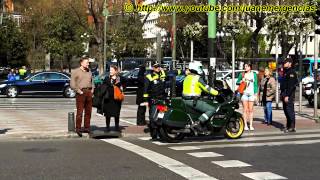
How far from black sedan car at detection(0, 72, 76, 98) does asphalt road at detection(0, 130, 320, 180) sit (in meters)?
18.4

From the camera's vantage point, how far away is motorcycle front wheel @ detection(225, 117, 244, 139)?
12992 millimetres

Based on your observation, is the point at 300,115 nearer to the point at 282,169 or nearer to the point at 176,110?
the point at 176,110

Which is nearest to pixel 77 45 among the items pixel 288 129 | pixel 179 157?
pixel 288 129

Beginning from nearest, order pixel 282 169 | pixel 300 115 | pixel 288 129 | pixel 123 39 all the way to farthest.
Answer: pixel 282 169 < pixel 288 129 < pixel 300 115 < pixel 123 39

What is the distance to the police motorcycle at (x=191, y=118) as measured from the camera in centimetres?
1209

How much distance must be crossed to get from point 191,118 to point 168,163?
115 inches

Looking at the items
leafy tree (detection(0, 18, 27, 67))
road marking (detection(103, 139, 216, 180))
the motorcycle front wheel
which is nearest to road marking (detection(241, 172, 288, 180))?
road marking (detection(103, 139, 216, 180))

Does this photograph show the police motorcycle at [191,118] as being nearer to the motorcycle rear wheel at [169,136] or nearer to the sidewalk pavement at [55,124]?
the motorcycle rear wheel at [169,136]

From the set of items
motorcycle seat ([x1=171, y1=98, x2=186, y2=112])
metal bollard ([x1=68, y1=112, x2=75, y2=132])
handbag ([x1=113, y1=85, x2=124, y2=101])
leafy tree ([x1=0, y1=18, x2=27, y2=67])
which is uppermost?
leafy tree ([x1=0, y1=18, x2=27, y2=67])

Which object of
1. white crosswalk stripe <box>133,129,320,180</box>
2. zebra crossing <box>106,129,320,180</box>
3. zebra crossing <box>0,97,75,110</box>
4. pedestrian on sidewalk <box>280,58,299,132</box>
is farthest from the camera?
zebra crossing <box>0,97,75,110</box>

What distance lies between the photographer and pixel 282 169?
898 cm

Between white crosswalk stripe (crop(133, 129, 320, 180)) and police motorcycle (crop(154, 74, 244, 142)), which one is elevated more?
police motorcycle (crop(154, 74, 244, 142))

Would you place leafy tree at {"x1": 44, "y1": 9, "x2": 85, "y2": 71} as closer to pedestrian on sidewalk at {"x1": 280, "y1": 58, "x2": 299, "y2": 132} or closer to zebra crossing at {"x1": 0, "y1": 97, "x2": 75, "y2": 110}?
zebra crossing at {"x1": 0, "y1": 97, "x2": 75, "y2": 110}

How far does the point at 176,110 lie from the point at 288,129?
3814 mm
